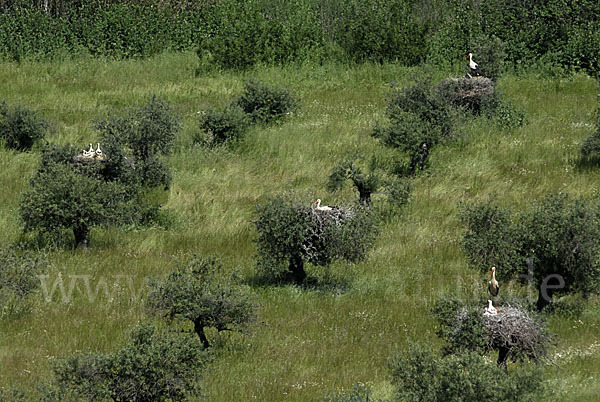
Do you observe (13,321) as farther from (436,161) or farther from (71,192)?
(436,161)

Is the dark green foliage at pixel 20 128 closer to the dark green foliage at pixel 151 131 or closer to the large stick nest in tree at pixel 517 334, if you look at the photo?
the dark green foliage at pixel 151 131

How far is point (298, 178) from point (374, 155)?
2.84 m

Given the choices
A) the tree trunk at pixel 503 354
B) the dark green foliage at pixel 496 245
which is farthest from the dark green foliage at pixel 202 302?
the dark green foliage at pixel 496 245

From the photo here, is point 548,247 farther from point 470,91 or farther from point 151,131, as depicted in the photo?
point 470,91

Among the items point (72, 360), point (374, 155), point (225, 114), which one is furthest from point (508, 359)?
point (225, 114)

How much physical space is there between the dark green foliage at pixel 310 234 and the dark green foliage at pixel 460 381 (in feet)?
→ 21.3

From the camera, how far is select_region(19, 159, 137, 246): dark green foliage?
21.7 meters

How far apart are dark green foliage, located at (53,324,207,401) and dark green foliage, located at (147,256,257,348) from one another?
2313mm

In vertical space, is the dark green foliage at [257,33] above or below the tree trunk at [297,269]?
below

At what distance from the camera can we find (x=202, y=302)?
16344 mm

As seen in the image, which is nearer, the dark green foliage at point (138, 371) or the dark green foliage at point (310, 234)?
the dark green foliage at point (138, 371)

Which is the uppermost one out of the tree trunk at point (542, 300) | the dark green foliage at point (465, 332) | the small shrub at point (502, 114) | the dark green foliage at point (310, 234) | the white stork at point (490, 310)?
the white stork at point (490, 310)

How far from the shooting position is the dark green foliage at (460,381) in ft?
39.8

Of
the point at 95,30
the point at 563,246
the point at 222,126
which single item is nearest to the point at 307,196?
the point at 563,246
